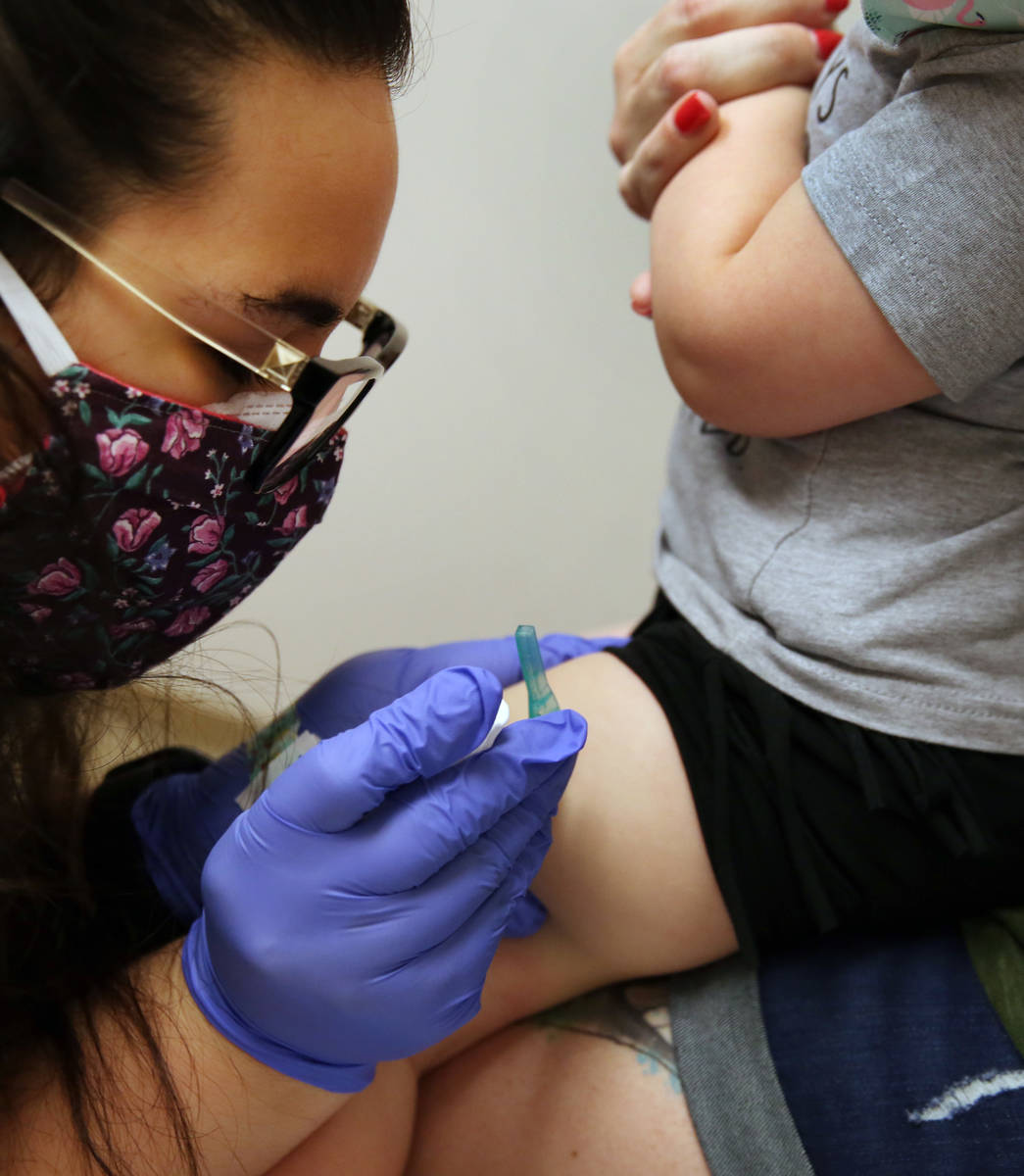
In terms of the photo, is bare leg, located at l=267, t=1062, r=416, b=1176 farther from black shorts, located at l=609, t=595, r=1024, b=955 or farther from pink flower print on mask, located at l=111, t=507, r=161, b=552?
pink flower print on mask, located at l=111, t=507, r=161, b=552

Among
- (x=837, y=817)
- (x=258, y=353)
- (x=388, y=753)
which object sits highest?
(x=258, y=353)

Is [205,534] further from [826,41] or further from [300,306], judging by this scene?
[826,41]

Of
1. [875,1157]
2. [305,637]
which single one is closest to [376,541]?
[305,637]

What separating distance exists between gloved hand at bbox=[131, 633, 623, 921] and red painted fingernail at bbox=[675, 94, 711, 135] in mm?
487

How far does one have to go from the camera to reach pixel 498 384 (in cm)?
155

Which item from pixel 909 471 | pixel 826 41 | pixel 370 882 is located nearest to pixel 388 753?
pixel 370 882

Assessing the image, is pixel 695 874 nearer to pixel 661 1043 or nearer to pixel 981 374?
pixel 661 1043

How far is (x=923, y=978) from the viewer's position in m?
0.76

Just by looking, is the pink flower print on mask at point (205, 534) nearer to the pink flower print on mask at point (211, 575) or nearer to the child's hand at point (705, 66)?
the pink flower print on mask at point (211, 575)

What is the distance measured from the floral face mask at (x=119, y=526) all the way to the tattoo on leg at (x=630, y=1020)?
0.45m

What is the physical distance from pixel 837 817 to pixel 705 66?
2.10ft

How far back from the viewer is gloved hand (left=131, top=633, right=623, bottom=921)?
33.6 inches

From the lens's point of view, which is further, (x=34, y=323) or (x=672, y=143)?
(x=672, y=143)

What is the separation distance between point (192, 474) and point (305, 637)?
→ 0.96 meters
